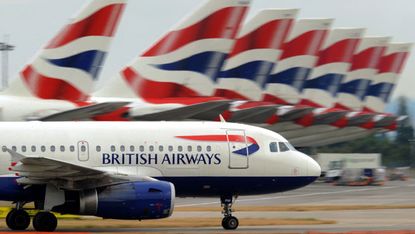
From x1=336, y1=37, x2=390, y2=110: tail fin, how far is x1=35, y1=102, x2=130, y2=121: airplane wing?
42.5m

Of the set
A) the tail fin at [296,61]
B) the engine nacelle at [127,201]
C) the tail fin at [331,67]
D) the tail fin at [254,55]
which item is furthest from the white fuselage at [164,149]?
the tail fin at [331,67]

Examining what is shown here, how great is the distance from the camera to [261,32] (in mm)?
59281

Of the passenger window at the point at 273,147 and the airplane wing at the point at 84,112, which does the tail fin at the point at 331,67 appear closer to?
the airplane wing at the point at 84,112

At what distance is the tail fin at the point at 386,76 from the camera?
87.6 meters

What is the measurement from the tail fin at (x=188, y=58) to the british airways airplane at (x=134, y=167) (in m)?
15.6

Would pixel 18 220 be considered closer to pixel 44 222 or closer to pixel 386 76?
pixel 44 222

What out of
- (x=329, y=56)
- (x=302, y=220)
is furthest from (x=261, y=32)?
(x=302, y=220)

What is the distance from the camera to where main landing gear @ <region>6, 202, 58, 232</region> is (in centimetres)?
2736

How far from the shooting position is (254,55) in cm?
5862

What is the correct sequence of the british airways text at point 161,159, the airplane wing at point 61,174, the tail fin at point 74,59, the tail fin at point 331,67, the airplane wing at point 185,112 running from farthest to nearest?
the tail fin at point 331,67 → the airplane wing at point 185,112 → the tail fin at point 74,59 → the british airways text at point 161,159 → the airplane wing at point 61,174

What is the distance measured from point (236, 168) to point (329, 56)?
162 ft

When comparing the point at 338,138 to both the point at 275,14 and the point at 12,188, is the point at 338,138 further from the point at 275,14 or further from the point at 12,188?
the point at 12,188

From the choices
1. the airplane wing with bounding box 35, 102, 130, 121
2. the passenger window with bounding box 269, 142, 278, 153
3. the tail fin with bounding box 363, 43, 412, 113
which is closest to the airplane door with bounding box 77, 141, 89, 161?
the passenger window with bounding box 269, 142, 278, 153

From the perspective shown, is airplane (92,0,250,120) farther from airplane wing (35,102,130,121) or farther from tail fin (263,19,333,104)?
tail fin (263,19,333,104)
